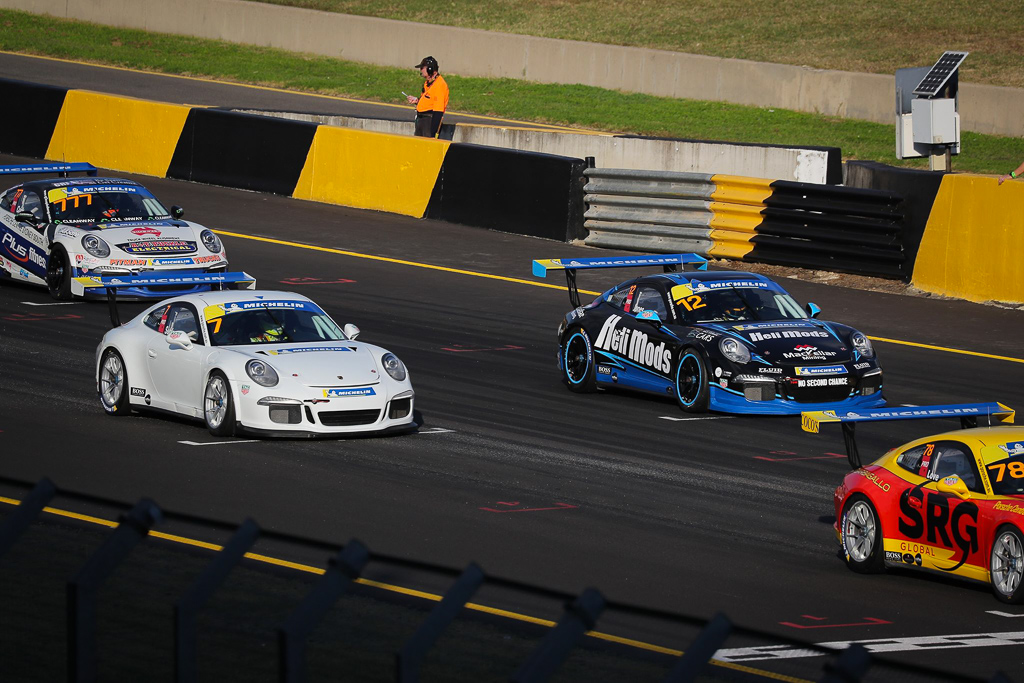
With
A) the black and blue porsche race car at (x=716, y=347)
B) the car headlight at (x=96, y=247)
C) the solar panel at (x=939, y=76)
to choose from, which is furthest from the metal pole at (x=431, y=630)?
the solar panel at (x=939, y=76)

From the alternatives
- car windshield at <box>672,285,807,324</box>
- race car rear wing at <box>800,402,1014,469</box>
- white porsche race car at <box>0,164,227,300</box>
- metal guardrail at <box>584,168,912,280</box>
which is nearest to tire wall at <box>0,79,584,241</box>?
metal guardrail at <box>584,168,912,280</box>

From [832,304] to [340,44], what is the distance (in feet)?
88.2

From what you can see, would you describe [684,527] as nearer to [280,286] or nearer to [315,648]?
[315,648]

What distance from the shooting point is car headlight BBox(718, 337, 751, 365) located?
15.6m

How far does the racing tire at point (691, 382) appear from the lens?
1570 cm

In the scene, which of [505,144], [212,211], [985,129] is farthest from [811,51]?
[212,211]

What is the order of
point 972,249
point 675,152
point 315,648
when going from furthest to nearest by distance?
point 675,152 < point 972,249 < point 315,648

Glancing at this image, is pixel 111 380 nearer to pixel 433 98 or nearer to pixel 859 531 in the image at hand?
pixel 859 531

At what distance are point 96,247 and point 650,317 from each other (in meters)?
7.59

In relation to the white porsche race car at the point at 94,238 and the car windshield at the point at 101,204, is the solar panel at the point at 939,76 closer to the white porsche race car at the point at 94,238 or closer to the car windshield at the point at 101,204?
the white porsche race car at the point at 94,238

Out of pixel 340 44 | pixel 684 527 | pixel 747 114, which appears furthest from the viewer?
pixel 340 44

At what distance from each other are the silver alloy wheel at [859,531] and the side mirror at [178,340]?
6.26 meters

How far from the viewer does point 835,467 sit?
44.5 feet

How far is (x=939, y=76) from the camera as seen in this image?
2270cm
